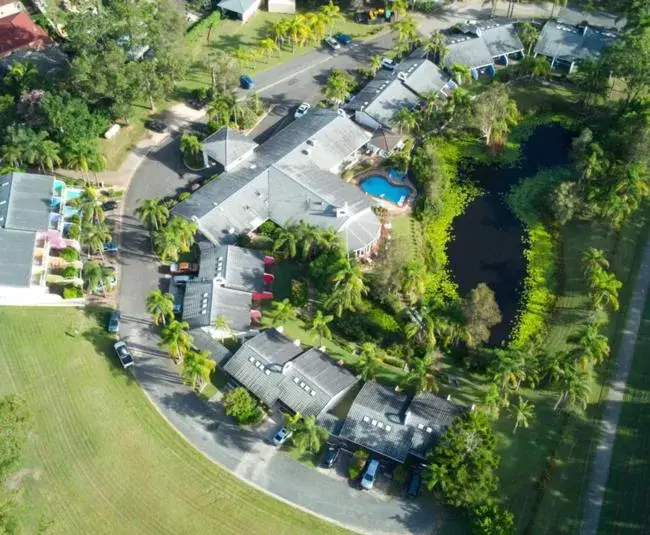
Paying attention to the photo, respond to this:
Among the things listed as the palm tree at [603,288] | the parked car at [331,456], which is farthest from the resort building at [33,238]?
the palm tree at [603,288]

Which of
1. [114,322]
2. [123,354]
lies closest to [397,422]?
[123,354]

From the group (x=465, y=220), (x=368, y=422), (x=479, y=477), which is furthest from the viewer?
(x=465, y=220)

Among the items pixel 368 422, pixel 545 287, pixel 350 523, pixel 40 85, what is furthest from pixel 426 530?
pixel 40 85

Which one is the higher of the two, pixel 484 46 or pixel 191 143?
pixel 484 46

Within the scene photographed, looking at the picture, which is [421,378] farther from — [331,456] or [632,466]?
[632,466]

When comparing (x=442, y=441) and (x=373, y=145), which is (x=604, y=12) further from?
(x=442, y=441)

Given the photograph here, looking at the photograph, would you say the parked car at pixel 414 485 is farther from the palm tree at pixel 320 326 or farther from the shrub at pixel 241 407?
the palm tree at pixel 320 326
